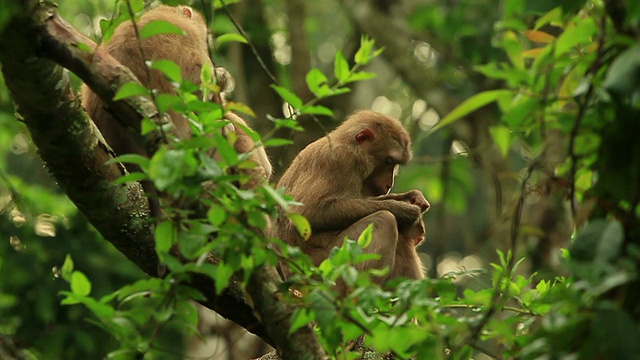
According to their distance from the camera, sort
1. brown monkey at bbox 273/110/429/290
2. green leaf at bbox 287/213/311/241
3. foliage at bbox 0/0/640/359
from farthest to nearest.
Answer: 1. brown monkey at bbox 273/110/429/290
2. green leaf at bbox 287/213/311/241
3. foliage at bbox 0/0/640/359

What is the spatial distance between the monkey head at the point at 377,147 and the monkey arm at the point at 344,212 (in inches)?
14.8

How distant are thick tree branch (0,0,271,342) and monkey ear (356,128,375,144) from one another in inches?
90.3

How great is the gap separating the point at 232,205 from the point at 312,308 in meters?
0.49

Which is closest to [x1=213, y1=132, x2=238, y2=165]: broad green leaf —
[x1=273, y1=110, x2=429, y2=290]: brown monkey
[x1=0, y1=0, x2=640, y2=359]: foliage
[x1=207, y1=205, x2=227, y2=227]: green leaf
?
[x1=0, y1=0, x2=640, y2=359]: foliage

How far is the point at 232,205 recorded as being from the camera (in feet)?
11.4

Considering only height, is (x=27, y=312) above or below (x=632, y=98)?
below

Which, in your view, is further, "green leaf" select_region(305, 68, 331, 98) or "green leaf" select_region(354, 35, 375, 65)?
"green leaf" select_region(354, 35, 375, 65)

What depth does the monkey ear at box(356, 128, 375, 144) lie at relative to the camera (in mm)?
7383

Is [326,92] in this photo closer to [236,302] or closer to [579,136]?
[579,136]

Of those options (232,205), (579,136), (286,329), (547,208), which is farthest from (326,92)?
(547,208)

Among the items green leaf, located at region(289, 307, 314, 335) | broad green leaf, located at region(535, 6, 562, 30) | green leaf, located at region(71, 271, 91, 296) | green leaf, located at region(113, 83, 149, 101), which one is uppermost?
broad green leaf, located at region(535, 6, 562, 30)

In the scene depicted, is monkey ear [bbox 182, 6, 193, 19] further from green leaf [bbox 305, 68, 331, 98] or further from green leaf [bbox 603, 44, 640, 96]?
green leaf [bbox 603, 44, 640, 96]

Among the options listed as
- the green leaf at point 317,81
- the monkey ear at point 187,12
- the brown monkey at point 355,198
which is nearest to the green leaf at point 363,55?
the green leaf at point 317,81

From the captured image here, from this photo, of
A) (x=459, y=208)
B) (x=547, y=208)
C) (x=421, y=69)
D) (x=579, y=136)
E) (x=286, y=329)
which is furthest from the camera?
(x=459, y=208)
